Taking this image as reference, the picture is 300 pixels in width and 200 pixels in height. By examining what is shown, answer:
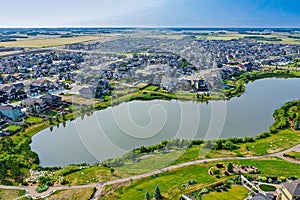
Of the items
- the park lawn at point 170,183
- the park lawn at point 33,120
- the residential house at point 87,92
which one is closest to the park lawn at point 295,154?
the park lawn at point 170,183

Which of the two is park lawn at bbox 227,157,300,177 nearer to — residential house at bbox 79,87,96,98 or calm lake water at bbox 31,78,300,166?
calm lake water at bbox 31,78,300,166

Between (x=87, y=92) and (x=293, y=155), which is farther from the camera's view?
(x=87, y=92)

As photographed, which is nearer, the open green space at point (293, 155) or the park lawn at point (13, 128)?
the open green space at point (293, 155)

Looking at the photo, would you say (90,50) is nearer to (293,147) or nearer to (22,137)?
(22,137)

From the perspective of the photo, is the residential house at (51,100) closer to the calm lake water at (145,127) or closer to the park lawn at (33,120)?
the park lawn at (33,120)

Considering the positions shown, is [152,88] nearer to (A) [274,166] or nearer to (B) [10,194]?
(A) [274,166]

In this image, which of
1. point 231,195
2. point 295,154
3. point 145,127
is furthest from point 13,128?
point 295,154

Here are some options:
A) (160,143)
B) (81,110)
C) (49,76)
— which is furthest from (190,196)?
(49,76)
